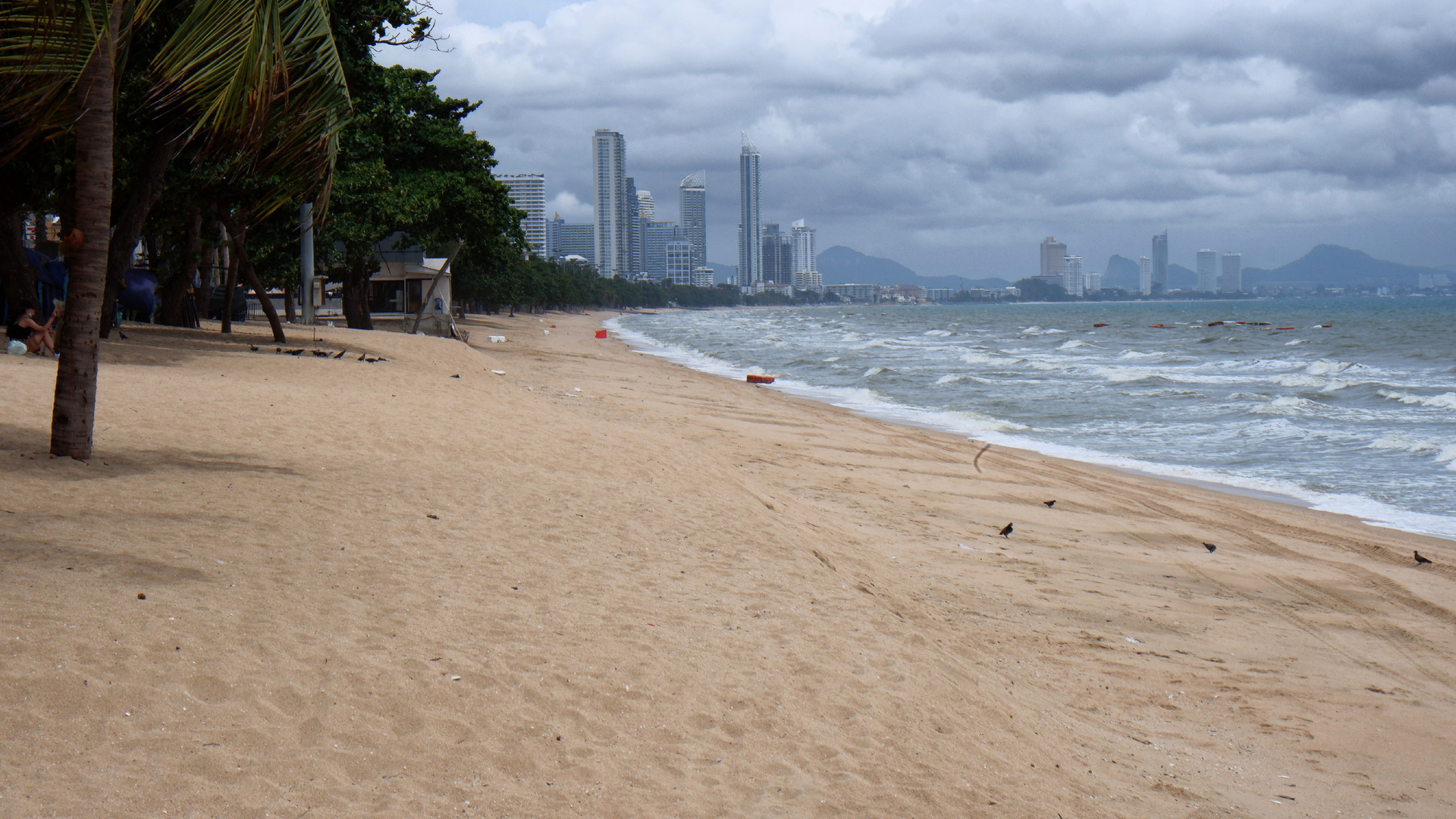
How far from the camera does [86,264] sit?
633 cm

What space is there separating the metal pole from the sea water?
11.2 meters

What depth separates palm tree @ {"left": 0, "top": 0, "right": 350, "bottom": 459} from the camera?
5906mm

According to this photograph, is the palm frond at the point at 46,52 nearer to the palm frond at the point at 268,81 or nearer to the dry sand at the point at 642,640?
the palm frond at the point at 268,81

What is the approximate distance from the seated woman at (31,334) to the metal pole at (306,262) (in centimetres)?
861

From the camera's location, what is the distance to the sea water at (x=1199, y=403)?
12609mm

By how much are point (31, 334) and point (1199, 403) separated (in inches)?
814

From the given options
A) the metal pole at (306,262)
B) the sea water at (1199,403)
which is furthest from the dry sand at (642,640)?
the metal pole at (306,262)

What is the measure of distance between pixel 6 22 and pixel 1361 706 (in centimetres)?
881

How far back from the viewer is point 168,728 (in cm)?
330

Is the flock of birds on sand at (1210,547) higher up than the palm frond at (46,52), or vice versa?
the palm frond at (46,52)

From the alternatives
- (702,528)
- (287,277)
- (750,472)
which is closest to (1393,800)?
(702,528)

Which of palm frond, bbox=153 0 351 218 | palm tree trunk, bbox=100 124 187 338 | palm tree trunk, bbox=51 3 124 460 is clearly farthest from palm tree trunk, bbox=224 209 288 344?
palm tree trunk, bbox=51 3 124 460

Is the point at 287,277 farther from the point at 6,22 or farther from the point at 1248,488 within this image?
the point at 1248,488

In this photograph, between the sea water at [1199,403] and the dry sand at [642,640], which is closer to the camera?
the dry sand at [642,640]
